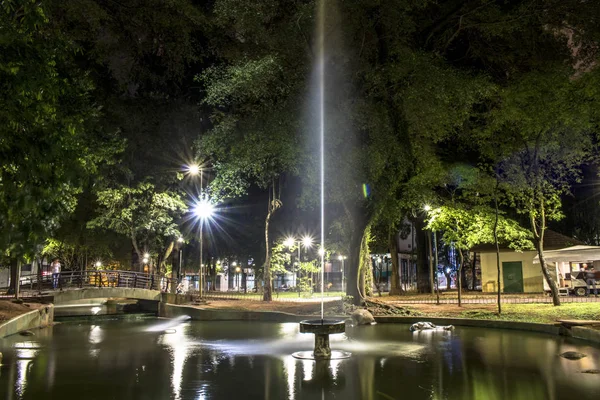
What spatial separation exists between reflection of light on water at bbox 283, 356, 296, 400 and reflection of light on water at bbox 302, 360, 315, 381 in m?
0.20

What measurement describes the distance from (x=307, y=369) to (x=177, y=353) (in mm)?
4322

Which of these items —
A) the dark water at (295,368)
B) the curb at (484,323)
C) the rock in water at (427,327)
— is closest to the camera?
the dark water at (295,368)

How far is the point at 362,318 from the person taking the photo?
20172 mm

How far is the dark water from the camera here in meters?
8.48

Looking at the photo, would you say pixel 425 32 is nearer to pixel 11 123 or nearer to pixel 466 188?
pixel 466 188

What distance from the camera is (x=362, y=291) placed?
82.8 feet

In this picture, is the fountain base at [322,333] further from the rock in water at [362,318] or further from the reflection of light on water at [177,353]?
the rock in water at [362,318]

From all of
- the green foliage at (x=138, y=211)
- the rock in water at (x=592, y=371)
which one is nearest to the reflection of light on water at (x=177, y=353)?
the rock in water at (x=592, y=371)

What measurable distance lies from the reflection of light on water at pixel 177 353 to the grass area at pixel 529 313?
10823 mm

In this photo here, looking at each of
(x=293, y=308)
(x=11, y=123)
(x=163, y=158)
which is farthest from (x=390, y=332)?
(x=163, y=158)

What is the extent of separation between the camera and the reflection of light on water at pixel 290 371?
857 cm

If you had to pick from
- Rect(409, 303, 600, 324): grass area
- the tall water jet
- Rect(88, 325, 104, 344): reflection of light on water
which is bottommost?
Rect(88, 325, 104, 344): reflection of light on water

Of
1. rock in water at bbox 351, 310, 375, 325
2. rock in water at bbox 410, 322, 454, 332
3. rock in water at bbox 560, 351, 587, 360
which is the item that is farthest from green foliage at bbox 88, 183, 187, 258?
rock in water at bbox 560, 351, 587, 360

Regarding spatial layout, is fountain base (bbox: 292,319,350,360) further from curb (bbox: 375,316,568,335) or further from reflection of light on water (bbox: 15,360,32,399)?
curb (bbox: 375,316,568,335)
